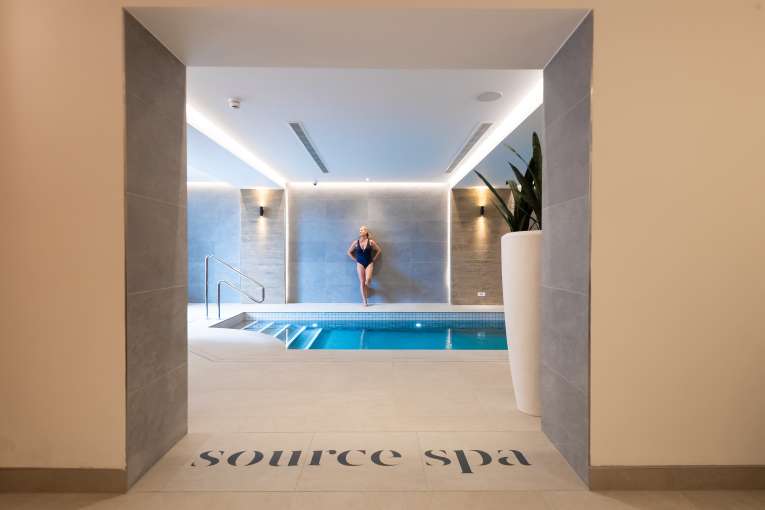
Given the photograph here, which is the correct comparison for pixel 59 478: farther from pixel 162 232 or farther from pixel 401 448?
pixel 401 448

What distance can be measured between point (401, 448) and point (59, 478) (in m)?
1.64

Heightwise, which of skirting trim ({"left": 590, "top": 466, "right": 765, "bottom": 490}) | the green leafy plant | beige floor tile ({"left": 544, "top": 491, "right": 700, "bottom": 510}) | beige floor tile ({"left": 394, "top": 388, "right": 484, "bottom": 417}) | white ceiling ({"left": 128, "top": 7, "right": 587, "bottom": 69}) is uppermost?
white ceiling ({"left": 128, "top": 7, "right": 587, "bottom": 69})

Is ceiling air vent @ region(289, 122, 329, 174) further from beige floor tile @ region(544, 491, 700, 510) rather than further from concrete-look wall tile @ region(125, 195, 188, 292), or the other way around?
beige floor tile @ region(544, 491, 700, 510)

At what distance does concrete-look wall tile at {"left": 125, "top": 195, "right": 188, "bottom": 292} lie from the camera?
6.61ft


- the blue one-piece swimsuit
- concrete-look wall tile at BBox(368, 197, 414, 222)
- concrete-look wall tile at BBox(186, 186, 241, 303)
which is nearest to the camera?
the blue one-piece swimsuit

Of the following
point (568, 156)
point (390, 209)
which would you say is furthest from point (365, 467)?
point (390, 209)

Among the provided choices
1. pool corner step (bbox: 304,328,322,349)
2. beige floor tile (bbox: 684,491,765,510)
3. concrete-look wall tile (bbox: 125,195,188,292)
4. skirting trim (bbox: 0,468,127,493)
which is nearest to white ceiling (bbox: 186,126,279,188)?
concrete-look wall tile (bbox: 125,195,188,292)

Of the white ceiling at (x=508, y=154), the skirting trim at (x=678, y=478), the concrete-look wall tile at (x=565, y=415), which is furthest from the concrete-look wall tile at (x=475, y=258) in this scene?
the skirting trim at (x=678, y=478)

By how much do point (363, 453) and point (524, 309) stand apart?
136 cm

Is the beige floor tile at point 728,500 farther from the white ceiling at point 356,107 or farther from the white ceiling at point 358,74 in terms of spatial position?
the white ceiling at point 356,107

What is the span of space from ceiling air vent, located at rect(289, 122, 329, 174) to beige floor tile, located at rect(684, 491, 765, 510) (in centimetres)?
465

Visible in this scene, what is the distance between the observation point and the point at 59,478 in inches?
77.3

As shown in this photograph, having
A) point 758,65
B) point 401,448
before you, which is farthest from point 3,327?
point 758,65

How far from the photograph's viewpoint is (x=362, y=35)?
217 cm
